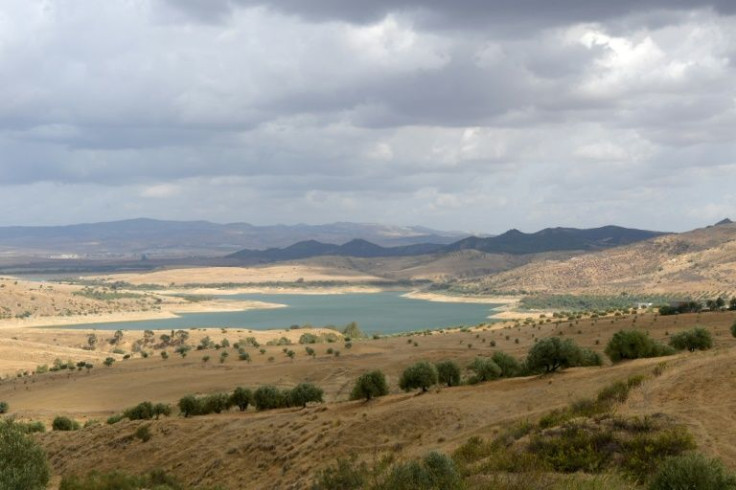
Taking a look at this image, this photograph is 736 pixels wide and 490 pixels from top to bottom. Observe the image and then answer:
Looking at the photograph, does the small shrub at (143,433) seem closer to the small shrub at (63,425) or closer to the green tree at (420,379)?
the small shrub at (63,425)

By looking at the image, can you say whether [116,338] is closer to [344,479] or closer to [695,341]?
[695,341]

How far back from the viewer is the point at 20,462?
85.0 ft

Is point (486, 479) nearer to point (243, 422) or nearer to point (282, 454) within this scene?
point (282, 454)

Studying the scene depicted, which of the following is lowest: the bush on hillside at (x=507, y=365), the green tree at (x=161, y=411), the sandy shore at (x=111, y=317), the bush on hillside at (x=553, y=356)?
the sandy shore at (x=111, y=317)

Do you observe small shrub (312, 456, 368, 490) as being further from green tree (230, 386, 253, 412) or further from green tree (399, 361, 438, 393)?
green tree (230, 386, 253, 412)

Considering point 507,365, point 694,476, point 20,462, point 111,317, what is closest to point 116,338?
point 111,317

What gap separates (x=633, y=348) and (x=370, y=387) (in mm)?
13476

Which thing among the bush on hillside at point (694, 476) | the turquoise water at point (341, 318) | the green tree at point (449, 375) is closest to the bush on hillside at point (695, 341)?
the green tree at point (449, 375)

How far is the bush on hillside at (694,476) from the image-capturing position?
14188 millimetres

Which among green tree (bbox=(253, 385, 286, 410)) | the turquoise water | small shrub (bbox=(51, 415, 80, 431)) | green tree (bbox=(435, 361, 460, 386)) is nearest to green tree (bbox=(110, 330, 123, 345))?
the turquoise water

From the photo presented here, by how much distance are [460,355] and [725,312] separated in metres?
23.0

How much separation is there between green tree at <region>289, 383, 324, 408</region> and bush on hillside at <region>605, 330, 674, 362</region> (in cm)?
1533

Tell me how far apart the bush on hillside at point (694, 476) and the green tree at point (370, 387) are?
22.6 m

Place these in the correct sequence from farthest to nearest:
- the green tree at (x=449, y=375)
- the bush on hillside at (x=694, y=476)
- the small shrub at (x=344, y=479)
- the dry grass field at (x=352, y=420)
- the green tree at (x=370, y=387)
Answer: the green tree at (x=449, y=375), the green tree at (x=370, y=387), the dry grass field at (x=352, y=420), the small shrub at (x=344, y=479), the bush on hillside at (x=694, y=476)
